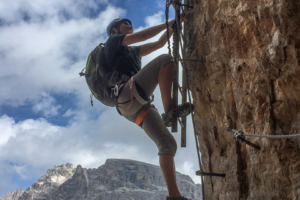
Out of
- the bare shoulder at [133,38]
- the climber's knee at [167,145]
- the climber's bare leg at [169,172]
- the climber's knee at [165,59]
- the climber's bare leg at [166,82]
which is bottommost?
the climber's bare leg at [169,172]

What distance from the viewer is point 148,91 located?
4.06 m

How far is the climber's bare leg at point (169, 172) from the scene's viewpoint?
343cm

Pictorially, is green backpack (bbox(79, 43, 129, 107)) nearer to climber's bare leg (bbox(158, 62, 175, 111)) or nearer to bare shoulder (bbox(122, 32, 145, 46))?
bare shoulder (bbox(122, 32, 145, 46))

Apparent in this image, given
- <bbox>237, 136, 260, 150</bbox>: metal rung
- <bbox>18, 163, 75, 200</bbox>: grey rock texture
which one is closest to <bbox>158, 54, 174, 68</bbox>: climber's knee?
<bbox>237, 136, 260, 150</bbox>: metal rung

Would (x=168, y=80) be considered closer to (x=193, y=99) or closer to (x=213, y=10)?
(x=193, y=99)

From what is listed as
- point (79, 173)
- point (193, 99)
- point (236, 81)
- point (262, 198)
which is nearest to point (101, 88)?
point (193, 99)

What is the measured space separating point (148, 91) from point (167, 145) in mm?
890

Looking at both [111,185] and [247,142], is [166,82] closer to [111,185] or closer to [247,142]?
[247,142]

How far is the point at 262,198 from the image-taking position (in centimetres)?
266

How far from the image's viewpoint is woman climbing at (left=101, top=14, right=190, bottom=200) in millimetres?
3646

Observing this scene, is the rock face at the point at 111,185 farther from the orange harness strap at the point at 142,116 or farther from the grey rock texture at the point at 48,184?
the orange harness strap at the point at 142,116

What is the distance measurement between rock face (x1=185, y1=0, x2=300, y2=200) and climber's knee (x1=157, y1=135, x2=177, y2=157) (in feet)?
1.50

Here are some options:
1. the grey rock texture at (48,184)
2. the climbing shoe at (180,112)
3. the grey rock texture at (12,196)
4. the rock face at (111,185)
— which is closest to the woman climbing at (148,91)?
the climbing shoe at (180,112)

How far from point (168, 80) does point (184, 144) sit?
1.05m
